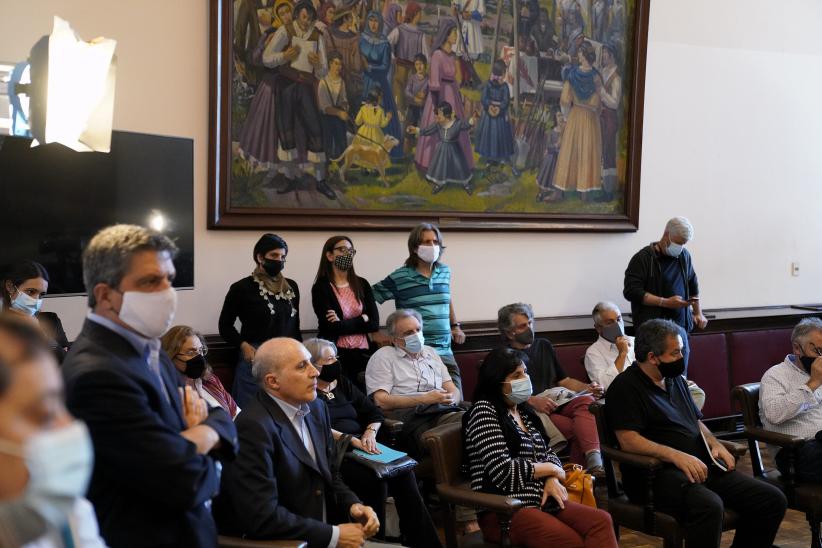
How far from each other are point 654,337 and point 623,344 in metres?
1.52

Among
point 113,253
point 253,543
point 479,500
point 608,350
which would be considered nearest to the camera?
point 113,253

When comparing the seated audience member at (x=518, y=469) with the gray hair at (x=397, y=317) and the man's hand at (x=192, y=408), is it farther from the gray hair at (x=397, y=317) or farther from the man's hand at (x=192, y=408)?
the man's hand at (x=192, y=408)

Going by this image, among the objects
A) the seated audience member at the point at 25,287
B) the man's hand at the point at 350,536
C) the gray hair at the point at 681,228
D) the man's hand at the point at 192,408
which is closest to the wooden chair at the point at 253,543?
the man's hand at the point at 350,536

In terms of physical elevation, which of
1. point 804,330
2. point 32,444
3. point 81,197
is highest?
point 81,197

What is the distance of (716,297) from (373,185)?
3460 mm

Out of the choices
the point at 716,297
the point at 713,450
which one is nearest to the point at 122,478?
the point at 713,450

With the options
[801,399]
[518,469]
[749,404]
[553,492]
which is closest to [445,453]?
[518,469]

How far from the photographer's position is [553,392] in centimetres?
567

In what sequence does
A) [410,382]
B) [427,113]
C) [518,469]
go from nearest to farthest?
[518,469], [410,382], [427,113]

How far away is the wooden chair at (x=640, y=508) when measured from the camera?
3.99 m

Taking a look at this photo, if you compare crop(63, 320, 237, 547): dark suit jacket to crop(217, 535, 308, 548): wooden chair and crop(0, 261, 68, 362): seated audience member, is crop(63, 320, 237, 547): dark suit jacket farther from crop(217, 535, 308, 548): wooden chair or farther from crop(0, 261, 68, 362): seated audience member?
crop(0, 261, 68, 362): seated audience member

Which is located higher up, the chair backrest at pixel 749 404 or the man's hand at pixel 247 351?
the man's hand at pixel 247 351

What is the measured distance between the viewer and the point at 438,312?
229 inches

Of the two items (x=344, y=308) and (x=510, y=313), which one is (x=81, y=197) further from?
(x=510, y=313)
